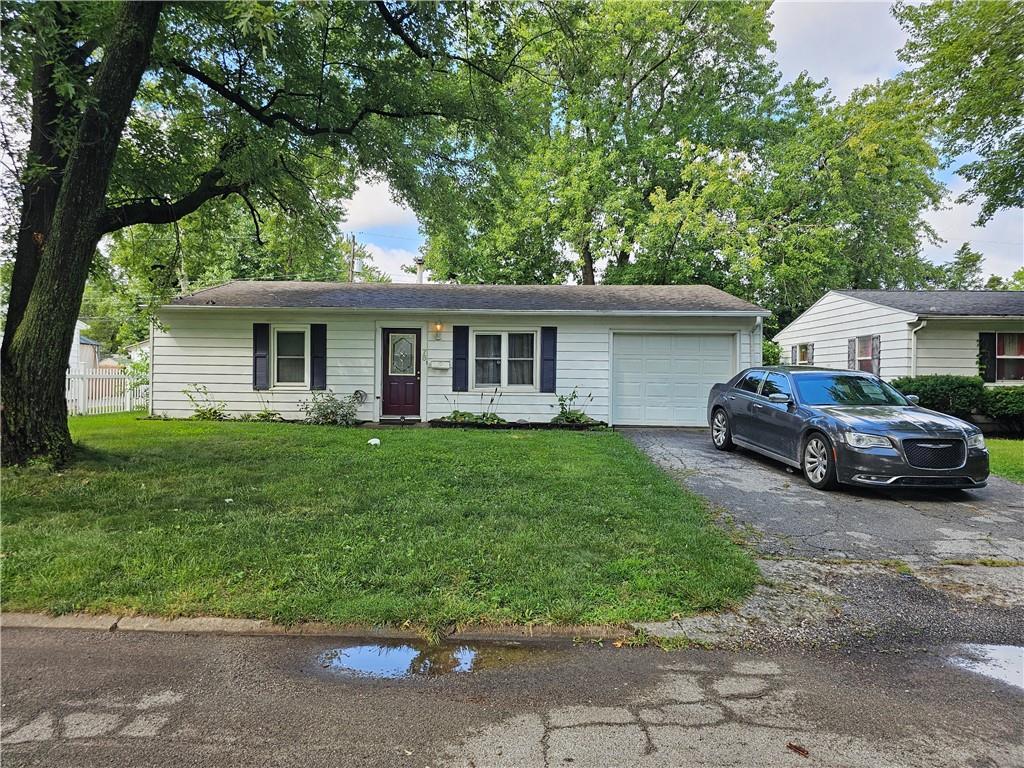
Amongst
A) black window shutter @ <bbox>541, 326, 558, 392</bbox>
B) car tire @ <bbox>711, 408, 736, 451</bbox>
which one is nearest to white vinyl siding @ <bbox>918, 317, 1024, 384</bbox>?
car tire @ <bbox>711, 408, 736, 451</bbox>

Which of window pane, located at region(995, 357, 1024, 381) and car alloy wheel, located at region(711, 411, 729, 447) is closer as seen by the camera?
car alloy wheel, located at region(711, 411, 729, 447)

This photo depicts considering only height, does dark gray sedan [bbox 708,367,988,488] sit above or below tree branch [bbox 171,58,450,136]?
below

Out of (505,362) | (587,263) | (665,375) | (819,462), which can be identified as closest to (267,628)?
(819,462)

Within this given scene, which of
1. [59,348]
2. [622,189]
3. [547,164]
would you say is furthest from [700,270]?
[59,348]

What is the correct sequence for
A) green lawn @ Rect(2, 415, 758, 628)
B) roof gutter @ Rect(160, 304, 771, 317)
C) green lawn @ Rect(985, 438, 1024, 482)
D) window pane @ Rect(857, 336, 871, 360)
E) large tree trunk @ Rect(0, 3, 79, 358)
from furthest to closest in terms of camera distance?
window pane @ Rect(857, 336, 871, 360), roof gutter @ Rect(160, 304, 771, 317), green lawn @ Rect(985, 438, 1024, 482), large tree trunk @ Rect(0, 3, 79, 358), green lawn @ Rect(2, 415, 758, 628)

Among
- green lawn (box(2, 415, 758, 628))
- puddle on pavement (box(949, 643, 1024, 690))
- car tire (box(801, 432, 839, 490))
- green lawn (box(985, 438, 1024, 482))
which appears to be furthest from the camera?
green lawn (box(985, 438, 1024, 482))

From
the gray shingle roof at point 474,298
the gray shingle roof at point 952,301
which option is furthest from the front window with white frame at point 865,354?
the gray shingle roof at point 474,298

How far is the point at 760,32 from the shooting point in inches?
840

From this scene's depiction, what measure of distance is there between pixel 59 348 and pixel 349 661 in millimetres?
5762

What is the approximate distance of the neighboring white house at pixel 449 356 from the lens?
37.5ft

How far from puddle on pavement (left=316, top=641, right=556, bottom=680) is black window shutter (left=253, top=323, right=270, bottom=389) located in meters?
10.1

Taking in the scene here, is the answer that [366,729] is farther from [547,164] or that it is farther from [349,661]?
[547,164]

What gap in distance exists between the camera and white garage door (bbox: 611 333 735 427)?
1155 cm

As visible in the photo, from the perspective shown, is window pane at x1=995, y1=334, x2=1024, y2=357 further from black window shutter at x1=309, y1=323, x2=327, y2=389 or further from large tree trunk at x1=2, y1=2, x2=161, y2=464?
large tree trunk at x1=2, y1=2, x2=161, y2=464
